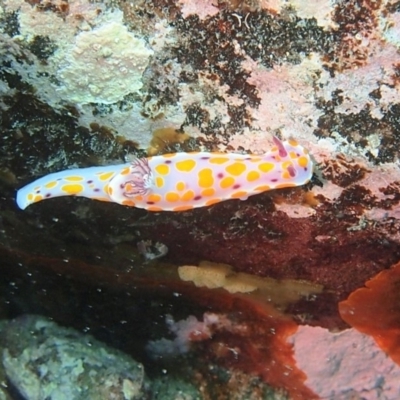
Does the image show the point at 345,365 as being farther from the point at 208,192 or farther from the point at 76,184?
the point at 76,184

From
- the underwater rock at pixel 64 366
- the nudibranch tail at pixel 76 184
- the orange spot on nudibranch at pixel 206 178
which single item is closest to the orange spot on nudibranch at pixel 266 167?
the orange spot on nudibranch at pixel 206 178

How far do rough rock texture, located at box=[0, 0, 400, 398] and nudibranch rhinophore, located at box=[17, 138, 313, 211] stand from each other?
0.07 metres

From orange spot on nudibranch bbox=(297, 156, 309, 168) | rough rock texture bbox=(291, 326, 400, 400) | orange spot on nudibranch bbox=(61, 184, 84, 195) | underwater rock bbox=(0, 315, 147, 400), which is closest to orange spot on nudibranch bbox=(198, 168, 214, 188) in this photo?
orange spot on nudibranch bbox=(297, 156, 309, 168)

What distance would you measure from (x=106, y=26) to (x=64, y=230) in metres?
1.77

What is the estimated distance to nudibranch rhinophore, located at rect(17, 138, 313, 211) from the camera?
7.31ft

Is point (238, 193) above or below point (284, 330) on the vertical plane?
above

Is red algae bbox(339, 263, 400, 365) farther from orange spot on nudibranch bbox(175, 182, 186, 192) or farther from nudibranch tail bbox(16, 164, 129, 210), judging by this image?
nudibranch tail bbox(16, 164, 129, 210)

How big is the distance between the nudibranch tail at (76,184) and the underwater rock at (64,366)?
1.65 m

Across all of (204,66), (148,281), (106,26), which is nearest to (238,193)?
(204,66)

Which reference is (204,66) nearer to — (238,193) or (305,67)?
(305,67)

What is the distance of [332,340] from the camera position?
3.40 meters

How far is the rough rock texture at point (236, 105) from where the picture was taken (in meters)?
1.89

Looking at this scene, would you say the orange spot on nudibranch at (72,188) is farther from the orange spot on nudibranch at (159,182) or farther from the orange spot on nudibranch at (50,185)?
the orange spot on nudibranch at (159,182)

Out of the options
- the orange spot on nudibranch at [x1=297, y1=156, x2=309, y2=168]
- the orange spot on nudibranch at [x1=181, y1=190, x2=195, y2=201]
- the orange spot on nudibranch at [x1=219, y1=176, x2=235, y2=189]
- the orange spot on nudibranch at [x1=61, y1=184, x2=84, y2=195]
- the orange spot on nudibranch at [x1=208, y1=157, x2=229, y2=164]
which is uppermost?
the orange spot on nudibranch at [x1=297, y1=156, x2=309, y2=168]
